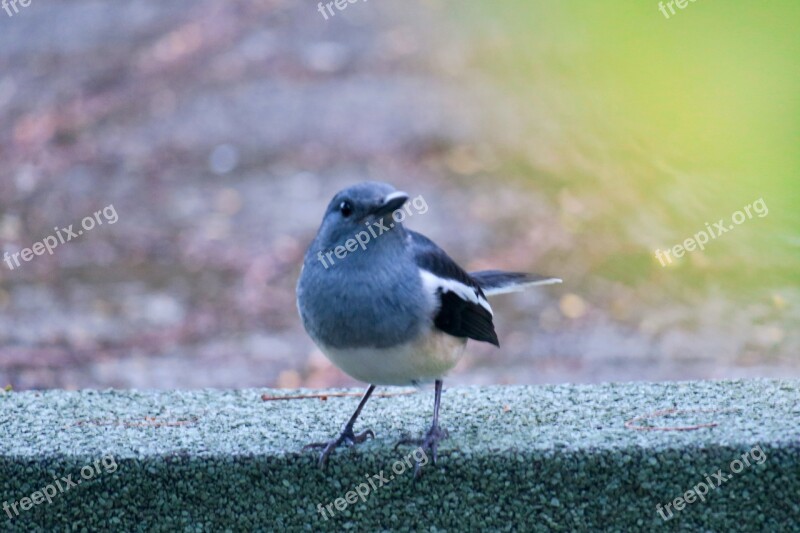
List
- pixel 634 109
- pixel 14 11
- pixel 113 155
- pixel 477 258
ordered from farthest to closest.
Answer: pixel 14 11 → pixel 113 155 → pixel 477 258 → pixel 634 109

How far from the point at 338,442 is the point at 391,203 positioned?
0.65 metres

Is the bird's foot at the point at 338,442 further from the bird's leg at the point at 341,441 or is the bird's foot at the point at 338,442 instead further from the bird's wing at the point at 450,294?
the bird's wing at the point at 450,294

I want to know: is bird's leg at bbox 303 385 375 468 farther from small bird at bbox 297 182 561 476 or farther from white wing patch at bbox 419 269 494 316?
white wing patch at bbox 419 269 494 316

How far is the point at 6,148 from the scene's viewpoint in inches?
348

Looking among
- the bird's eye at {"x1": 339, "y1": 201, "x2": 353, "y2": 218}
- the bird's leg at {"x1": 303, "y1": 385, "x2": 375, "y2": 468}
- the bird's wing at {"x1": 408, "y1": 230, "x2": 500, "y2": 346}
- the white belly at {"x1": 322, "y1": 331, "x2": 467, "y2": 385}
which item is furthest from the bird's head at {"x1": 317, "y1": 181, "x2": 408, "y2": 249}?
the bird's leg at {"x1": 303, "y1": 385, "x2": 375, "y2": 468}

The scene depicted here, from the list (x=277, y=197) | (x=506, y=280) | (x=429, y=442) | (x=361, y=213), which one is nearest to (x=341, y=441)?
(x=429, y=442)

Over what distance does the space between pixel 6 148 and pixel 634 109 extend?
8.97 m

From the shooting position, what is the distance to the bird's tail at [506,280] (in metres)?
3.04

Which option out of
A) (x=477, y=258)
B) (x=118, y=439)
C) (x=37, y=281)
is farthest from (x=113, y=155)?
(x=118, y=439)

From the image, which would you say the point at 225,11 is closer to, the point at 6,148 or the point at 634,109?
the point at 6,148

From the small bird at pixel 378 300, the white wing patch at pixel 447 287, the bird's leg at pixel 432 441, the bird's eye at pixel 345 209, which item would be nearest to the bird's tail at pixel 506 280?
the white wing patch at pixel 447 287

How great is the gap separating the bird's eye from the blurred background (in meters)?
0.91

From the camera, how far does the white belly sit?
240 centimetres

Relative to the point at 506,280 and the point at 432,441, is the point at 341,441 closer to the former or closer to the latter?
the point at 432,441
